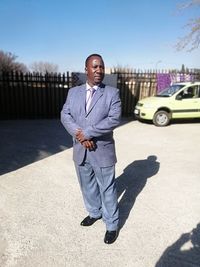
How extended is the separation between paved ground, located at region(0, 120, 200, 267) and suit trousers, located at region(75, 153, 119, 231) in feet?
0.93

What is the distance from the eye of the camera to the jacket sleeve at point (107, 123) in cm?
283

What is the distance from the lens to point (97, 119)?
2.89 meters

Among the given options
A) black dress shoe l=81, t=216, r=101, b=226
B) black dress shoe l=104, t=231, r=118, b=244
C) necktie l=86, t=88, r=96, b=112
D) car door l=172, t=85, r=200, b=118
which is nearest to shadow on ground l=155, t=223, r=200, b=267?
black dress shoe l=104, t=231, r=118, b=244

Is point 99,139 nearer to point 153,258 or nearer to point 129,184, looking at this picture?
point 153,258

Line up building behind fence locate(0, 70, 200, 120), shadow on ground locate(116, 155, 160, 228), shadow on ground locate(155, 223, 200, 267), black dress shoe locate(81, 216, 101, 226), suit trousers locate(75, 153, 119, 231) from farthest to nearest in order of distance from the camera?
building behind fence locate(0, 70, 200, 120)
shadow on ground locate(116, 155, 160, 228)
black dress shoe locate(81, 216, 101, 226)
suit trousers locate(75, 153, 119, 231)
shadow on ground locate(155, 223, 200, 267)

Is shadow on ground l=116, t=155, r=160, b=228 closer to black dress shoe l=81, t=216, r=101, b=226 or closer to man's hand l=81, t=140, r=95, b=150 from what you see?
black dress shoe l=81, t=216, r=101, b=226

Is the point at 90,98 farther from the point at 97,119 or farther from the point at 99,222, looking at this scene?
the point at 99,222

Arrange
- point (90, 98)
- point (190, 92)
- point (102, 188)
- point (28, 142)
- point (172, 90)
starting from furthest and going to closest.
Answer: point (172, 90)
point (190, 92)
point (28, 142)
point (102, 188)
point (90, 98)

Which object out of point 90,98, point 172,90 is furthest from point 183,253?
point 172,90

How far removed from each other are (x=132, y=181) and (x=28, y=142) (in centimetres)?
393

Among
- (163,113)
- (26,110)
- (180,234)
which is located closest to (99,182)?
(180,234)

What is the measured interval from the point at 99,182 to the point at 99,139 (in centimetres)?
53

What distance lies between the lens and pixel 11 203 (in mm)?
4070

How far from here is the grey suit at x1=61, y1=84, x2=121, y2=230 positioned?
287 centimetres
